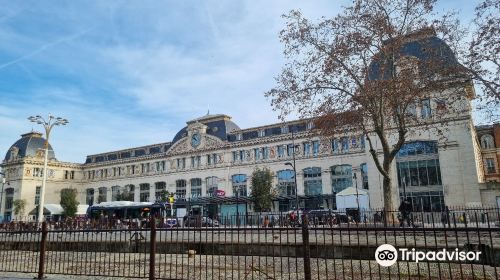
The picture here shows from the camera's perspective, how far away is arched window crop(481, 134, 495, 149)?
57.2m

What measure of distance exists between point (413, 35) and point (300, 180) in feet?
129

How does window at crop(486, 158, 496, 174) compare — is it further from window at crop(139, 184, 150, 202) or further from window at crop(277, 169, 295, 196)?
window at crop(139, 184, 150, 202)

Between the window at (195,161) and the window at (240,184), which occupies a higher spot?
the window at (195,161)

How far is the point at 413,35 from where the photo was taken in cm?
1770

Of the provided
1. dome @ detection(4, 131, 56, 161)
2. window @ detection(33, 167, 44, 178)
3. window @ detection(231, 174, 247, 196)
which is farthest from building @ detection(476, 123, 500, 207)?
dome @ detection(4, 131, 56, 161)

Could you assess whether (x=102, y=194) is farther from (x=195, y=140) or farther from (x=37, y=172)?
(x=195, y=140)

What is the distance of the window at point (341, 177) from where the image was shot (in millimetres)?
51969

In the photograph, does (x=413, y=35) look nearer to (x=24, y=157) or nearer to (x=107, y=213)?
(x=107, y=213)

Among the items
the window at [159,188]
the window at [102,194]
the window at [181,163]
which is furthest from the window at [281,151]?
the window at [102,194]

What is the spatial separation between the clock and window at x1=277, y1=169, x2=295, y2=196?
1642cm

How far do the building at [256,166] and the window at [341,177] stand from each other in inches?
5.4

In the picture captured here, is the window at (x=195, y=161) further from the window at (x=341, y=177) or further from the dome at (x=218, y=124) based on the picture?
the window at (x=341, y=177)

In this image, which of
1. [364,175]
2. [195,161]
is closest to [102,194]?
[195,161]

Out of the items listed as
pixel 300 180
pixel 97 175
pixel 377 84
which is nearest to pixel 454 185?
pixel 300 180
